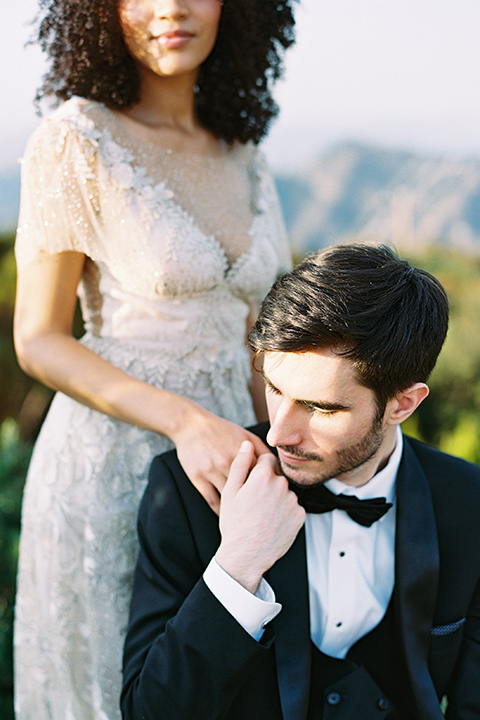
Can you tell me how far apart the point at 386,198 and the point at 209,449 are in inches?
229

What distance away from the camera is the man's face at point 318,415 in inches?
63.4

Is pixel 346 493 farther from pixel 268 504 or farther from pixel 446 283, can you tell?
pixel 446 283

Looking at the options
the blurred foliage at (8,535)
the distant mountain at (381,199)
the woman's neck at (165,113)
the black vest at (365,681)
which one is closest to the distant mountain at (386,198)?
the distant mountain at (381,199)

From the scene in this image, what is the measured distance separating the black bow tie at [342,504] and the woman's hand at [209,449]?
17cm

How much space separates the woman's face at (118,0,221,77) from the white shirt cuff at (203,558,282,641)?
1435 millimetres

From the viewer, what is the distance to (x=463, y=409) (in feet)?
15.6

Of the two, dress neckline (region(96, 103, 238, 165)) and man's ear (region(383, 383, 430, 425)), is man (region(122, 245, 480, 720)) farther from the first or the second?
dress neckline (region(96, 103, 238, 165))

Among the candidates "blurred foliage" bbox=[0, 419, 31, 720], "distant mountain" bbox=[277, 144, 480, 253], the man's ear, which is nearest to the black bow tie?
the man's ear

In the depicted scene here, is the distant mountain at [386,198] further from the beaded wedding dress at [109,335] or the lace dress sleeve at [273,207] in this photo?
the beaded wedding dress at [109,335]

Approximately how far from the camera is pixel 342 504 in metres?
1.76

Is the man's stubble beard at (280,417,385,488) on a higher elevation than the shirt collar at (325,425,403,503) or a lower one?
higher

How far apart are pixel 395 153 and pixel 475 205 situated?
1053 mm

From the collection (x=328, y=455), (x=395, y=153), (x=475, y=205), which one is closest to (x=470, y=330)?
(x=475, y=205)

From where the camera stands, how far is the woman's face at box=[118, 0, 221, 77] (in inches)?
74.2
